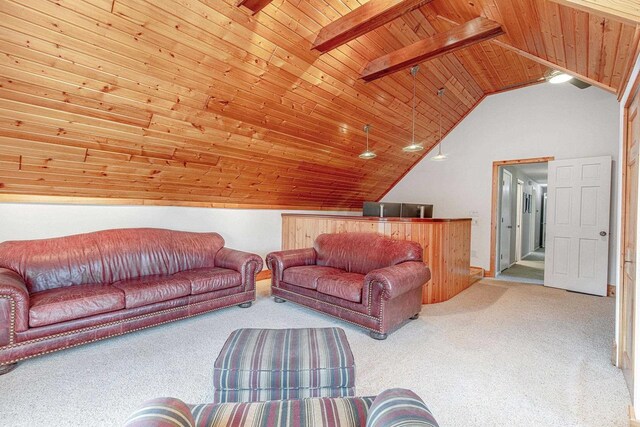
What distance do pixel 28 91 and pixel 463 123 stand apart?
20.6 feet

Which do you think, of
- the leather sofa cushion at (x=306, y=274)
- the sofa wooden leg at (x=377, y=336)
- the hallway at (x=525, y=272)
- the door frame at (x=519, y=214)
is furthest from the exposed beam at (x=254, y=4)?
the door frame at (x=519, y=214)

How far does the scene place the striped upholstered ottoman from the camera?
4.80ft

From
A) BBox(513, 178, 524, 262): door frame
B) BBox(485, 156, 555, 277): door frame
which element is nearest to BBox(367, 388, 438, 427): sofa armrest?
BBox(485, 156, 555, 277): door frame

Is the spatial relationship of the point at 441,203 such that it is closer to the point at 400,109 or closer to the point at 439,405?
the point at 400,109

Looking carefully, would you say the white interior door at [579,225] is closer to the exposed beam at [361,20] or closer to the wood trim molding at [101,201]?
the exposed beam at [361,20]

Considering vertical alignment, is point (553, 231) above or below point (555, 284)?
above

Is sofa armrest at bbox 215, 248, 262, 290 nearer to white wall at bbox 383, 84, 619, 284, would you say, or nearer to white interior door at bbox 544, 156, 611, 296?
white wall at bbox 383, 84, 619, 284

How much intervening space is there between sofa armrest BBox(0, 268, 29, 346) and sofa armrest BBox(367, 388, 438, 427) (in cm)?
268

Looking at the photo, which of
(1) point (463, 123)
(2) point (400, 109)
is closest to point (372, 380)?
(2) point (400, 109)

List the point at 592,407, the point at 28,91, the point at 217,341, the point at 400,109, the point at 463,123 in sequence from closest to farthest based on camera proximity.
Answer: the point at 592,407, the point at 28,91, the point at 217,341, the point at 400,109, the point at 463,123

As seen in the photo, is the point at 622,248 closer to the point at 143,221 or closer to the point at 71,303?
Answer: the point at 71,303

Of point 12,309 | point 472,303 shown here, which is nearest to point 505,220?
point 472,303

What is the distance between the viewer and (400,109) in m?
4.70

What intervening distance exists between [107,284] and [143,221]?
1133mm
